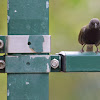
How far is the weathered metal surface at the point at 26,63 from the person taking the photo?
2.31 metres

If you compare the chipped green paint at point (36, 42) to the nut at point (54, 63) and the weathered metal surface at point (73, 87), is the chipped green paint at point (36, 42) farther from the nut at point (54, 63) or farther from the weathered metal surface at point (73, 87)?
the weathered metal surface at point (73, 87)

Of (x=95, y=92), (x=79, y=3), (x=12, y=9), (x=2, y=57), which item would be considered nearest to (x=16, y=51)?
(x=2, y=57)

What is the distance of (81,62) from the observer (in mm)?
2361

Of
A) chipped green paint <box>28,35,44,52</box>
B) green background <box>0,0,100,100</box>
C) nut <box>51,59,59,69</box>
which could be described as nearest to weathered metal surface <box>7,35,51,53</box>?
chipped green paint <box>28,35,44,52</box>

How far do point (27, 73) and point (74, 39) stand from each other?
3.35 m

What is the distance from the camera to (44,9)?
2.34 metres

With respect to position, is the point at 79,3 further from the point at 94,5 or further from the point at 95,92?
the point at 95,92

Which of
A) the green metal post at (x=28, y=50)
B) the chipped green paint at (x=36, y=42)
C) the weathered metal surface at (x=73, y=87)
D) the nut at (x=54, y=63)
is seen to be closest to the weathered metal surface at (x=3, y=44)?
the green metal post at (x=28, y=50)

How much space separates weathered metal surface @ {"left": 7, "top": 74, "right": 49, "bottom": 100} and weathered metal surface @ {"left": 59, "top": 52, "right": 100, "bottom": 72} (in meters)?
0.16

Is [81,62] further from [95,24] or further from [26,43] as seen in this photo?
[95,24]

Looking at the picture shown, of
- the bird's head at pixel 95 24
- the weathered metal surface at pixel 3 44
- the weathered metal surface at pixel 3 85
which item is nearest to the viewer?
the weathered metal surface at pixel 3 44

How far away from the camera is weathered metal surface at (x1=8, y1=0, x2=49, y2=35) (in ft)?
7.64

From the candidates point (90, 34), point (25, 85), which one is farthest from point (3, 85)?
point (25, 85)

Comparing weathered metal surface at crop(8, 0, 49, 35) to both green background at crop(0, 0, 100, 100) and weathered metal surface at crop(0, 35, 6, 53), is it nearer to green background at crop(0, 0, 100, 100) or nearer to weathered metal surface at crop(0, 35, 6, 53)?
weathered metal surface at crop(0, 35, 6, 53)
